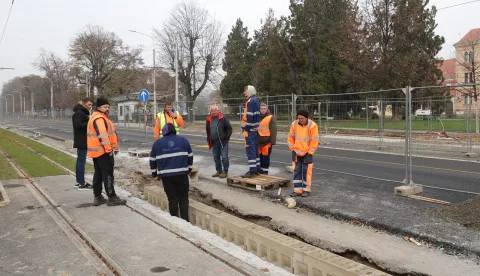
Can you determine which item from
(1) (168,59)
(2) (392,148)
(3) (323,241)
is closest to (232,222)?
(3) (323,241)

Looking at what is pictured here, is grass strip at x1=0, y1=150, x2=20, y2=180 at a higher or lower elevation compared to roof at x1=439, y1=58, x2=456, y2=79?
lower

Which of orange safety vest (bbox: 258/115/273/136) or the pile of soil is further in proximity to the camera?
orange safety vest (bbox: 258/115/273/136)

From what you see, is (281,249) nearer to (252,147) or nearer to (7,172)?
(252,147)

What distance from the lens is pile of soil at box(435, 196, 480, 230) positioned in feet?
18.7

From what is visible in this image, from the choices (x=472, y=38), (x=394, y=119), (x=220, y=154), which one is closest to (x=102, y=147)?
(x=220, y=154)

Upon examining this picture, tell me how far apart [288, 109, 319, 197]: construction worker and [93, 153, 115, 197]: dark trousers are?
3.20 m

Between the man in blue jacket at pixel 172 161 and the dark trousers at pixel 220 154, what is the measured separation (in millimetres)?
2958

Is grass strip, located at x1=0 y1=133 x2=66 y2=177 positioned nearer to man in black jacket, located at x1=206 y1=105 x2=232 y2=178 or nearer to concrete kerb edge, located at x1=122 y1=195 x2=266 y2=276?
man in black jacket, located at x1=206 y1=105 x2=232 y2=178

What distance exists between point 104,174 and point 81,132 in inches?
68.4

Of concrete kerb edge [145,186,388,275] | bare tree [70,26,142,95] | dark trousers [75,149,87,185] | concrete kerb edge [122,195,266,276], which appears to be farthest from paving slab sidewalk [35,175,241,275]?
bare tree [70,26,142,95]

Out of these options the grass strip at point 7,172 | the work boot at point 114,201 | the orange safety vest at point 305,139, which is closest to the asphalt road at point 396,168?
the orange safety vest at point 305,139

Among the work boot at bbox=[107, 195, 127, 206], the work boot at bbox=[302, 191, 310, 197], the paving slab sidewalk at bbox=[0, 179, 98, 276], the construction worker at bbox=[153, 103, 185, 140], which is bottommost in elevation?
the paving slab sidewalk at bbox=[0, 179, 98, 276]

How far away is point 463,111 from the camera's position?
12984mm

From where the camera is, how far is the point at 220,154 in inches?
386
